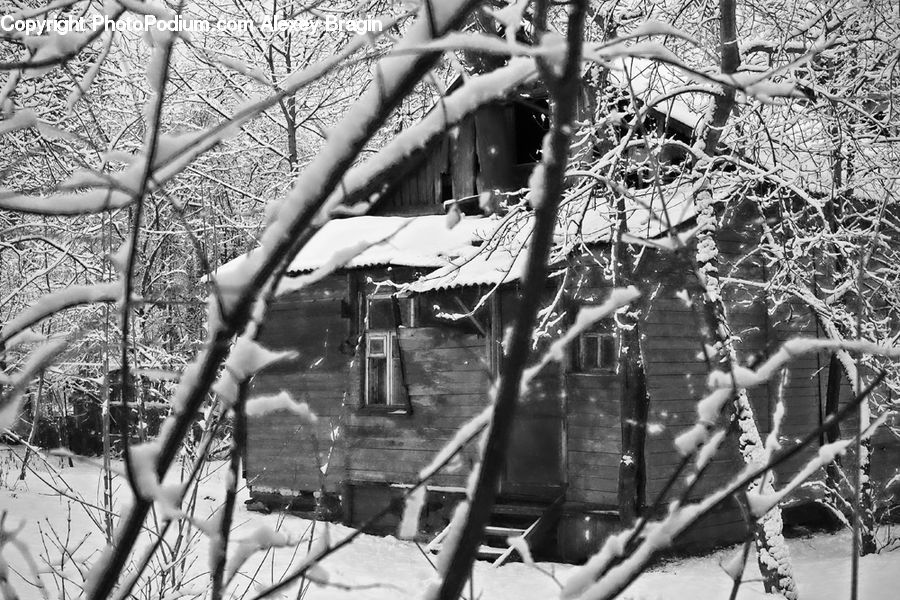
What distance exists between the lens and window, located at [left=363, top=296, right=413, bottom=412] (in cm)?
1145

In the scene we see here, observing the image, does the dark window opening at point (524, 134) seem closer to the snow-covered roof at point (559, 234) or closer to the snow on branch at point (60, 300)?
the snow-covered roof at point (559, 234)

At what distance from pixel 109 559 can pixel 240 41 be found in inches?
692

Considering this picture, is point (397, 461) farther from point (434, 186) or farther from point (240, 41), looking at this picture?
point (240, 41)

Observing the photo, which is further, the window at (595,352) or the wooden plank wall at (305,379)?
the wooden plank wall at (305,379)

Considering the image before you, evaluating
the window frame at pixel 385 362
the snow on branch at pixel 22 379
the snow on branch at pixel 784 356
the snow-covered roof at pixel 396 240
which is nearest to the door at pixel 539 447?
the window frame at pixel 385 362

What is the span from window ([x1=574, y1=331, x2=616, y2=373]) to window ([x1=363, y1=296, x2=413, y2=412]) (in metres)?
2.67

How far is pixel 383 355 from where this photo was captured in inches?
462

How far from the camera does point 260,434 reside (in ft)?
44.0

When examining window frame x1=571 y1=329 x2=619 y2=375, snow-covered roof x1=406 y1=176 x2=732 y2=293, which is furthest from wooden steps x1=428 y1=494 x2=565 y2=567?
snow-covered roof x1=406 y1=176 x2=732 y2=293

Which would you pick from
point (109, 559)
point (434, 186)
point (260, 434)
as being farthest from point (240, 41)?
point (109, 559)

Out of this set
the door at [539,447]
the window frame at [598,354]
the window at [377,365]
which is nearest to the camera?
the window frame at [598,354]

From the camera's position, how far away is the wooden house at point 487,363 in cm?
919

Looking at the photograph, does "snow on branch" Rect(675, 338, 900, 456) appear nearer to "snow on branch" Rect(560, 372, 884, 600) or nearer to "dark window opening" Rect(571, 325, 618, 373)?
"snow on branch" Rect(560, 372, 884, 600)

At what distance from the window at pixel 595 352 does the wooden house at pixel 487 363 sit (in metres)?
0.02
